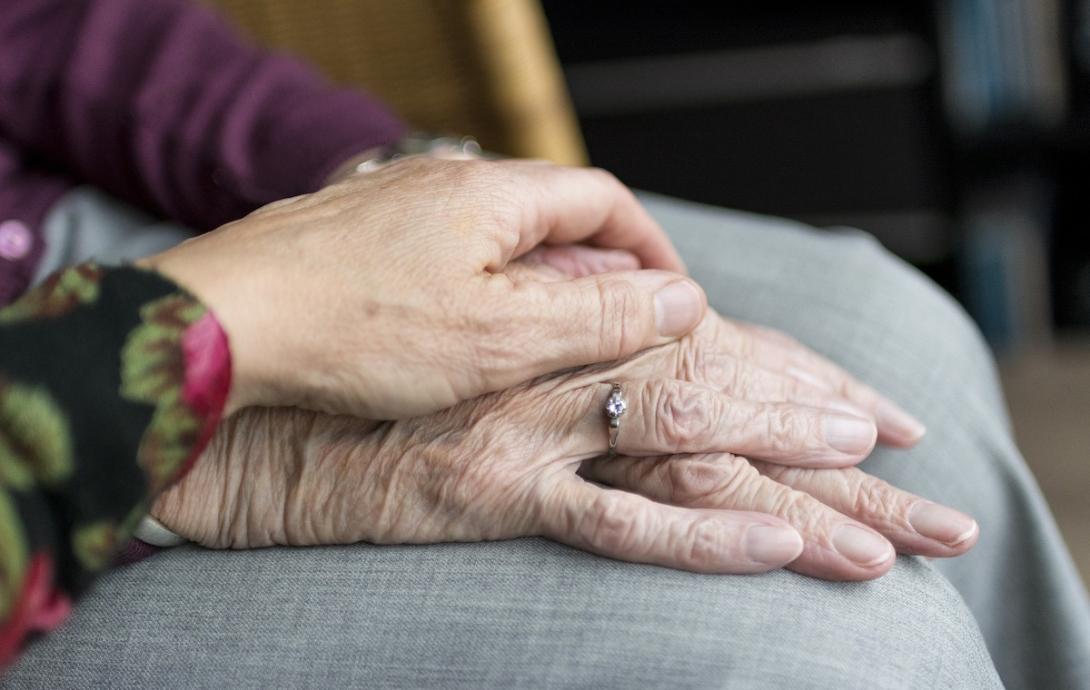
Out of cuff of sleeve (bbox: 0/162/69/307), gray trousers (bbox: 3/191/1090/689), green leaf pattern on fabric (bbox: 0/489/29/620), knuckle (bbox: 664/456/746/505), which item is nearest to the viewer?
green leaf pattern on fabric (bbox: 0/489/29/620)

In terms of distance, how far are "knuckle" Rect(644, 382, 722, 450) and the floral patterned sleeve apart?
0.91 ft

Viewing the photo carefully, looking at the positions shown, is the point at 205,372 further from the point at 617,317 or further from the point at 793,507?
A: the point at 793,507

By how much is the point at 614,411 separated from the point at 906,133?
5.00 feet

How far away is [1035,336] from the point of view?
2.04m

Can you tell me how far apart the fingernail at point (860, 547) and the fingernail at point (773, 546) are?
28 millimetres

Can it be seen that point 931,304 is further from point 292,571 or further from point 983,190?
point 983,190

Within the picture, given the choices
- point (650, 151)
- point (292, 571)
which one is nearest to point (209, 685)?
point (292, 571)

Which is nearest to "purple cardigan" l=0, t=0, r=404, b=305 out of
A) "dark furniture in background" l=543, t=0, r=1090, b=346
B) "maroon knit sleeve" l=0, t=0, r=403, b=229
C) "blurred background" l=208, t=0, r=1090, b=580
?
"maroon knit sleeve" l=0, t=0, r=403, b=229

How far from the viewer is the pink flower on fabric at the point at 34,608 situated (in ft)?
1.63

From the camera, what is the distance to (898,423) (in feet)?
2.58

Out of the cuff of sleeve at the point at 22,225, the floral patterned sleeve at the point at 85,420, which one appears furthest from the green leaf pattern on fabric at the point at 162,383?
the cuff of sleeve at the point at 22,225

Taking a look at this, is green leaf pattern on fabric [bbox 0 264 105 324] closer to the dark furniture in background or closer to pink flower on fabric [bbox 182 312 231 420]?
pink flower on fabric [bbox 182 312 231 420]

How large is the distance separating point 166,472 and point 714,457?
0.34 meters

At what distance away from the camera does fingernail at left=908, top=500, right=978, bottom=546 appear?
680mm
